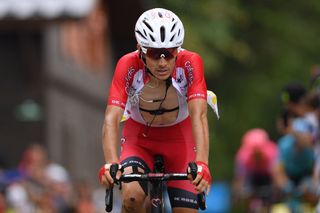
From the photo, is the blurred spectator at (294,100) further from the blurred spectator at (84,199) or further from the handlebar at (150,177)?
the handlebar at (150,177)

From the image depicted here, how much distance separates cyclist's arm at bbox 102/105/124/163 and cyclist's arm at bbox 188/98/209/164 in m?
0.65

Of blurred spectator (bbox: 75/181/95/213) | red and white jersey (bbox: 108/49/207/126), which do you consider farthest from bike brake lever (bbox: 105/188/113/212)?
blurred spectator (bbox: 75/181/95/213)

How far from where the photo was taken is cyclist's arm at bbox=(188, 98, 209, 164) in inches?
479

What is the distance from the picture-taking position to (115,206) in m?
23.9

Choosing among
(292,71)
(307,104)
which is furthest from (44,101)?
(292,71)

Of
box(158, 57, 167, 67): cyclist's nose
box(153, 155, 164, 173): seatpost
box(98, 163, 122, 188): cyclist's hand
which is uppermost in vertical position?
box(158, 57, 167, 67): cyclist's nose

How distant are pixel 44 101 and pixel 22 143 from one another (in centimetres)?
91

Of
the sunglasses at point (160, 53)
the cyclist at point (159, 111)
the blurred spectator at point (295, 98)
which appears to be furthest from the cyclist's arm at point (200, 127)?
the blurred spectator at point (295, 98)

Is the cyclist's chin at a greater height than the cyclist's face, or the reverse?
the cyclist's face

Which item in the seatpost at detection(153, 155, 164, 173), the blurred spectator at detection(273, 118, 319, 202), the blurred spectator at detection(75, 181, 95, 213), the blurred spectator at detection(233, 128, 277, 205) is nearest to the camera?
the seatpost at detection(153, 155, 164, 173)

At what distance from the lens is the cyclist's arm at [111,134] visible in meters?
12.2

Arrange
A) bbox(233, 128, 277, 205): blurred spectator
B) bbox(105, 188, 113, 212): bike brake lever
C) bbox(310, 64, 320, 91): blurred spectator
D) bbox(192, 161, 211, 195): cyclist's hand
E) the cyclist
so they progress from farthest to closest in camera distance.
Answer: bbox(233, 128, 277, 205): blurred spectator < bbox(310, 64, 320, 91): blurred spectator < the cyclist < bbox(105, 188, 113, 212): bike brake lever < bbox(192, 161, 211, 195): cyclist's hand

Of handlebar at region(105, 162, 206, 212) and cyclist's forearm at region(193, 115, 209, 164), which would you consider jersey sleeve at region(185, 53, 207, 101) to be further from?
handlebar at region(105, 162, 206, 212)

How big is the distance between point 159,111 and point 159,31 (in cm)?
99
